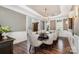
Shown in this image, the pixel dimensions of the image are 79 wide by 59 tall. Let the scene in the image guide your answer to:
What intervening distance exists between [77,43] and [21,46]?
1.19m

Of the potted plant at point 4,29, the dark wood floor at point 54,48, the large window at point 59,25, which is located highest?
the large window at point 59,25

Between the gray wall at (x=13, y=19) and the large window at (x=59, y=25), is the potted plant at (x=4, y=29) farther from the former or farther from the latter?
the large window at (x=59, y=25)

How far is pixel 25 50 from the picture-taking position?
2201 mm

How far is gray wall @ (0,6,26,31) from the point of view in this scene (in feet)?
6.87

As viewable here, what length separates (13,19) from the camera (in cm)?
217

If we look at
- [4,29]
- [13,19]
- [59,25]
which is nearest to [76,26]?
[59,25]

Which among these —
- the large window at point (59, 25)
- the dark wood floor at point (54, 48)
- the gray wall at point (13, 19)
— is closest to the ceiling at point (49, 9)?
the large window at point (59, 25)

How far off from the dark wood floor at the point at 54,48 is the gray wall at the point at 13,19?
37cm

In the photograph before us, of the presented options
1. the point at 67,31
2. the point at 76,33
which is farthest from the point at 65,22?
the point at 76,33

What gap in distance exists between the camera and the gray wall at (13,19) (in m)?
2.09

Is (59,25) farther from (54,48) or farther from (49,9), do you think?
(54,48)

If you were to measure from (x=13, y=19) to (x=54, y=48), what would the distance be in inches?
42.6

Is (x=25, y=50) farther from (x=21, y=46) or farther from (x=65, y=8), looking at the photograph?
(x=65, y=8)

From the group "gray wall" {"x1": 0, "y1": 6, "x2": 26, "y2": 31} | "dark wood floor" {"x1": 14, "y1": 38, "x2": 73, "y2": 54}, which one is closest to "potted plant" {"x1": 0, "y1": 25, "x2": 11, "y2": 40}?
"gray wall" {"x1": 0, "y1": 6, "x2": 26, "y2": 31}
